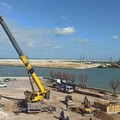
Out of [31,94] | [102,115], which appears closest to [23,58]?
[31,94]

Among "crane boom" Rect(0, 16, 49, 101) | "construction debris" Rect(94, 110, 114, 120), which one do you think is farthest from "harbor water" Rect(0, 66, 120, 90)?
"construction debris" Rect(94, 110, 114, 120)

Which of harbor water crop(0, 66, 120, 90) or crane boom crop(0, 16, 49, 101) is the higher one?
crane boom crop(0, 16, 49, 101)

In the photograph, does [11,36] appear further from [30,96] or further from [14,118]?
[14,118]

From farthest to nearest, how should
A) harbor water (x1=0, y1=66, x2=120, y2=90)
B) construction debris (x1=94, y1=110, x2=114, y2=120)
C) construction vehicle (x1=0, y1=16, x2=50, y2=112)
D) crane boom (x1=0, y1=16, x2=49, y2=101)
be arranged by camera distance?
harbor water (x1=0, y1=66, x2=120, y2=90), crane boom (x1=0, y1=16, x2=49, y2=101), construction vehicle (x1=0, y1=16, x2=50, y2=112), construction debris (x1=94, y1=110, x2=114, y2=120)

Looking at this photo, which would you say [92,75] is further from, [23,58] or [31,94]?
[31,94]

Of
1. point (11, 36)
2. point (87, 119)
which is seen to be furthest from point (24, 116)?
point (11, 36)

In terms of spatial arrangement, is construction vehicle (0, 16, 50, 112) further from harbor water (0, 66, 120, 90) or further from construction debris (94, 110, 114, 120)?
harbor water (0, 66, 120, 90)

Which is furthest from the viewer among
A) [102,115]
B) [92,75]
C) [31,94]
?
[92,75]

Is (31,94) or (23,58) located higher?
(23,58)

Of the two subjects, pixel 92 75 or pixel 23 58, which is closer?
pixel 23 58

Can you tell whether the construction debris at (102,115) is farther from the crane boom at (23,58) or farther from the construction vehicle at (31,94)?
the crane boom at (23,58)

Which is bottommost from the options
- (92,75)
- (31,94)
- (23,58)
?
(92,75)

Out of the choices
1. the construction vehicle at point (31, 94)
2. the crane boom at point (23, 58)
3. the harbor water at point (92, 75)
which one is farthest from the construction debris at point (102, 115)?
the harbor water at point (92, 75)

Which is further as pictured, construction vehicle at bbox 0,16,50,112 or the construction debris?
construction vehicle at bbox 0,16,50,112
